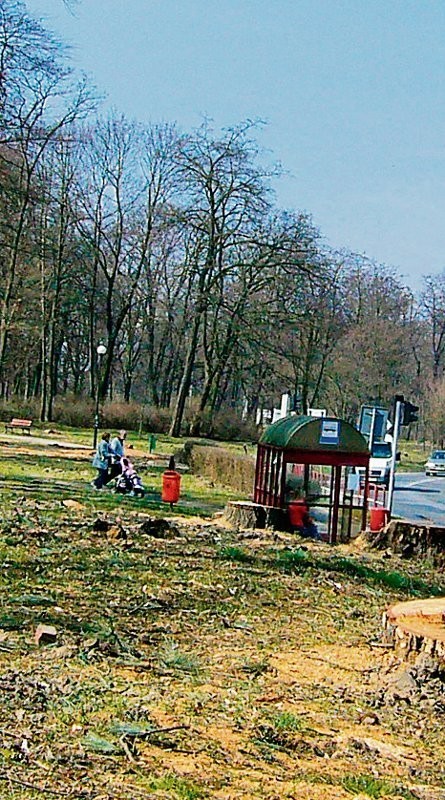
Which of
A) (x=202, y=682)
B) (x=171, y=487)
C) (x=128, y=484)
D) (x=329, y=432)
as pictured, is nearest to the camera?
(x=202, y=682)

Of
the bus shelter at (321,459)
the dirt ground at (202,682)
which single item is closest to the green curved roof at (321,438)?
the bus shelter at (321,459)

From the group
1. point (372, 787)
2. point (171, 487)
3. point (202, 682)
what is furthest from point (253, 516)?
point (372, 787)

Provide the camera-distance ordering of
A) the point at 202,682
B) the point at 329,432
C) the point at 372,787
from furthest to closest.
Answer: the point at 329,432 → the point at 202,682 → the point at 372,787

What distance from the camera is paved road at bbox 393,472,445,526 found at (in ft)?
95.8

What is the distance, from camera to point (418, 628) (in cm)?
776

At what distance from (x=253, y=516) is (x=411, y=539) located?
111 inches

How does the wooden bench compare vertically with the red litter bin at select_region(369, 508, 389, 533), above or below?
above

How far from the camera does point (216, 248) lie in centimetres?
4938

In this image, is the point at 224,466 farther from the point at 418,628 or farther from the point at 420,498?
the point at 418,628

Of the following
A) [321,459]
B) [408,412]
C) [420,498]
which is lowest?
[420,498]

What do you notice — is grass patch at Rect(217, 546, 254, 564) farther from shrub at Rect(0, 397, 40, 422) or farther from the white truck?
shrub at Rect(0, 397, 40, 422)

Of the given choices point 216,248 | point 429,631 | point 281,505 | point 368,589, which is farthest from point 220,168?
point 429,631

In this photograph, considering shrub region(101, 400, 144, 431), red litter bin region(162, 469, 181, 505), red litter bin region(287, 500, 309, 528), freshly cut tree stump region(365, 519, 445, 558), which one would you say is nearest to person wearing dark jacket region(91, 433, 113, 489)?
red litter bin region(162, 469, 181, 505)

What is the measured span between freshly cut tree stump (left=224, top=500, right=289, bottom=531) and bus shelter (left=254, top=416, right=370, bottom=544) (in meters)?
1.55
